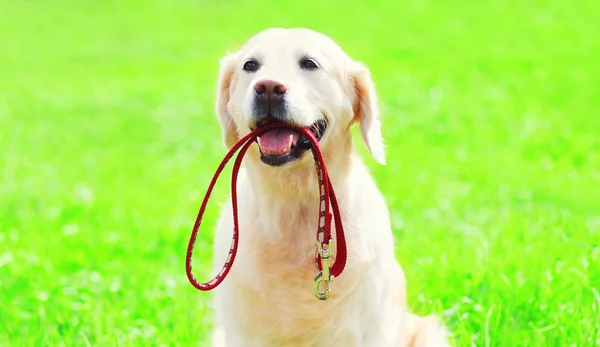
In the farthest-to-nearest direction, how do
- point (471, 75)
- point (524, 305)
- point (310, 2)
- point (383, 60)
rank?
point (310, 2) < point (383, 60) < point (471, 75) < point (524, 305)

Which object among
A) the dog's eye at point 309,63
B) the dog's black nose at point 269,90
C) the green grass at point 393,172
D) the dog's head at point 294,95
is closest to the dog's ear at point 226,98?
the dog's head at point 294,95

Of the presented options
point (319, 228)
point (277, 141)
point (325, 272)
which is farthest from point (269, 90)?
point (325, 272)

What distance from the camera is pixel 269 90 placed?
3.19 meters

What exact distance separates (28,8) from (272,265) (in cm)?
2208

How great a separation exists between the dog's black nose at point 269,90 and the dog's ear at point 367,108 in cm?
50

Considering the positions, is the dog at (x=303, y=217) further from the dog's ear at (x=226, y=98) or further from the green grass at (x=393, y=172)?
the green grass at (x=393, y=172)

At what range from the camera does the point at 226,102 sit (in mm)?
3791

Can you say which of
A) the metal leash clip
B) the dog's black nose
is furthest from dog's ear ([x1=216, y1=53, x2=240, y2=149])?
the metal leash clip

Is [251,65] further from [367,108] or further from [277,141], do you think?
[367,108]

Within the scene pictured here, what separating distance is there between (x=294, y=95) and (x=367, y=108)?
1.66 feet

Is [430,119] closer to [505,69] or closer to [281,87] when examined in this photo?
[505,69]

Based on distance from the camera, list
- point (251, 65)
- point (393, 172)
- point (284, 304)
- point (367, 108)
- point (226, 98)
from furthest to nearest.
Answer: point (393, 172), point (226, 98), point (367, 108), point (251, 65), point (284, 304)

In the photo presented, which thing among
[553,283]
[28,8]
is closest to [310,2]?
[28,8]

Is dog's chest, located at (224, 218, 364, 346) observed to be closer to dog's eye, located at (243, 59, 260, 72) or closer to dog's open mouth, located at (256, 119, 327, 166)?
dog's open mouth, located at (256, 119, 327, 166)
